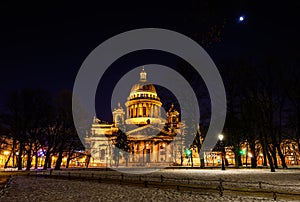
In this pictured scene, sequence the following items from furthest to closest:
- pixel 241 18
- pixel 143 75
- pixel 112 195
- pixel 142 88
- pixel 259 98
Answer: pixel 143 75 < pixel 142 88 < pixel 259 98 < pixel 112 195 < pixel 241 18

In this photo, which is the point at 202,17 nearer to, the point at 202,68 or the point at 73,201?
the point at 73,201

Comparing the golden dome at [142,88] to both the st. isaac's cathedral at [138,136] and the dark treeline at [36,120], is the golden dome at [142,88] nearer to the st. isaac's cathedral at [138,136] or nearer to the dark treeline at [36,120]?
the st. isaac's cathedral at [138,136]

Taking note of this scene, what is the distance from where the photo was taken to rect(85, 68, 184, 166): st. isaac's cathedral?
73625 mm

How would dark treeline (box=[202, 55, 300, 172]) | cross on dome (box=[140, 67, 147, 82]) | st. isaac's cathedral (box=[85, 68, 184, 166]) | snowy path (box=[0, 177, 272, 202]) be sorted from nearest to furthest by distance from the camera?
snowy path (box=[0, 177, 272, 202]) < dark treeline (box=[202, 55, 300, 172]) < st. isaac's cathedral (box=[85, 68, 184, 166]) < cross on dome (box=[140, 67, 147, 82])

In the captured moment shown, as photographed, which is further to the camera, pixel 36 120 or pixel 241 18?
pixel 36 120

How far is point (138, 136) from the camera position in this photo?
96.6m

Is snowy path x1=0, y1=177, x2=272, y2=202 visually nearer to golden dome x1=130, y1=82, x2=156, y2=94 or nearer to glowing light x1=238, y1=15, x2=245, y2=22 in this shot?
glowing light x1=238, y1=15, x2=245, y2=22

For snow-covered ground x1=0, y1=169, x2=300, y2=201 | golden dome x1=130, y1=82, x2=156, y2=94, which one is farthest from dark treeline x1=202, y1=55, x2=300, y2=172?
golden dome x1=130, y1=82, x2=156, y2=94

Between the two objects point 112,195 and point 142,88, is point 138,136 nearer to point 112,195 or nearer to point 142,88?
point 142,88

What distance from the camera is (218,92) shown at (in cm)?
4244

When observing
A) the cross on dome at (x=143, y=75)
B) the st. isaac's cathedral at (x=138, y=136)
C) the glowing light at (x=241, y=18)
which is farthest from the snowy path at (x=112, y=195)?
the cross on dome at (x=143, y=75)

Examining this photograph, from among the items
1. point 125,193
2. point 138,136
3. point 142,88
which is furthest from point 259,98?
point 142,88

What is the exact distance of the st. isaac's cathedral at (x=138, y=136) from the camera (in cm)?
7362

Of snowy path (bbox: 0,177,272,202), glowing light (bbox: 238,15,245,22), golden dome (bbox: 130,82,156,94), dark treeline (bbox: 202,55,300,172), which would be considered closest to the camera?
glowing light (bbox: 238,15,245,22)
